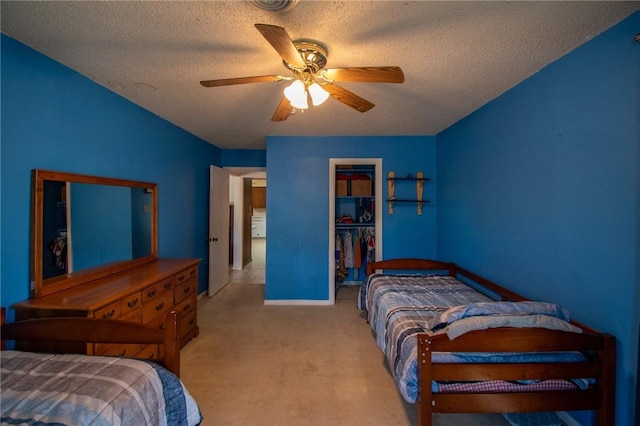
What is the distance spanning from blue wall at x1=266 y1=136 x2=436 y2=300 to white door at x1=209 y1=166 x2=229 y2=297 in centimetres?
96

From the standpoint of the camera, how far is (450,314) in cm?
152

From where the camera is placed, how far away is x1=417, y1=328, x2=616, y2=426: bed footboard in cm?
134

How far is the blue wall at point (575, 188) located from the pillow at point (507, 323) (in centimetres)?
32

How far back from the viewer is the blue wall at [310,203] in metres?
3.65

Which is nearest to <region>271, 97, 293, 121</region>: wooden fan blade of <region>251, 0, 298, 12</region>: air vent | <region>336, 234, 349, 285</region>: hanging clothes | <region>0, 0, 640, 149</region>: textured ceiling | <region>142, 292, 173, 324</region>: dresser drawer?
<region>0, 0, 640, 149</region>: textured ceiling

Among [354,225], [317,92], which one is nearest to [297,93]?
[317,92]

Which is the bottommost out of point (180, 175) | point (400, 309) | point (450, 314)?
point (400, 309)

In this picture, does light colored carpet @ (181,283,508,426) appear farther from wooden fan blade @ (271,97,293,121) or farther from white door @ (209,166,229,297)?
wooden fan blade @ (271,97,293,121)

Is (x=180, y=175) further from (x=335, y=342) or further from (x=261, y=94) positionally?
(x=335, y=342)

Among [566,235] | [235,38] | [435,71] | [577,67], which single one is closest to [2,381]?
[235,38]

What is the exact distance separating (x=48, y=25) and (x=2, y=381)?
1.79 metres

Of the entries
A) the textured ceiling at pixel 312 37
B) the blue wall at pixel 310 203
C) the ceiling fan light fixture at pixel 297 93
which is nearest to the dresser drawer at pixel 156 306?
the blue wall at pixel 310 203

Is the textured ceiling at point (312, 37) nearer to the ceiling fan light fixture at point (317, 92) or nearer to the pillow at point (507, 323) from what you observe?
the ceiling fan light fixture at point (317, 92)

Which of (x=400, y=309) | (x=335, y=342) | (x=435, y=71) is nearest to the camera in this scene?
(x=435, y=71)
